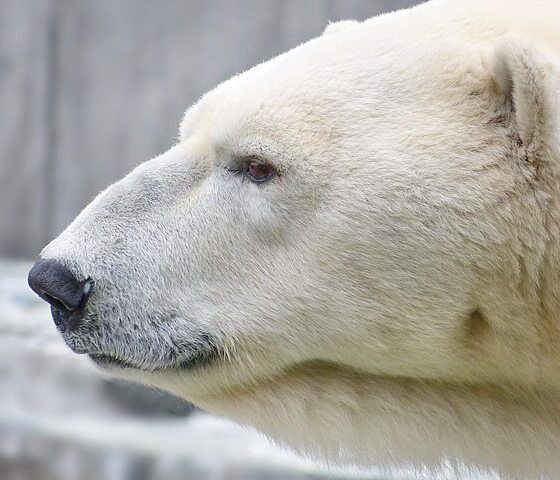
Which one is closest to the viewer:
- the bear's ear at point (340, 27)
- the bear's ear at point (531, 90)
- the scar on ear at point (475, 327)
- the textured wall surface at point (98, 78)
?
the bear's ear at point (531, 90)

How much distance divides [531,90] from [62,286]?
2.28 feet

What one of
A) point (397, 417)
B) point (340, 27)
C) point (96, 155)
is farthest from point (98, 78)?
point (397, 417)

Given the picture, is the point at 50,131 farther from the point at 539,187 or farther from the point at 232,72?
the point at 539,187

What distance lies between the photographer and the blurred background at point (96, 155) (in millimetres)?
2990

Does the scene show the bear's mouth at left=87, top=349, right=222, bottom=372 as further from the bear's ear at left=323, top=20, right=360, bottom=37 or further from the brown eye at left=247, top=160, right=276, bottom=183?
the bear's ear at left=323, top=20, right=360, bottom=37

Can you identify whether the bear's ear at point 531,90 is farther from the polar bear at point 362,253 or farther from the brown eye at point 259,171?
the brown eye at point 259,171

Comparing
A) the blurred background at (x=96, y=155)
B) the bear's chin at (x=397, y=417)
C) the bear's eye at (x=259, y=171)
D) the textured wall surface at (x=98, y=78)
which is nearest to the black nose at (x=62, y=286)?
the bear's chin at (x=397, y=417)

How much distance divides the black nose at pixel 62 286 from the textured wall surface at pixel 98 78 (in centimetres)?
196

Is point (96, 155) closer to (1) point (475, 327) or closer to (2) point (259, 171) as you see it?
(2) point (259, 171)

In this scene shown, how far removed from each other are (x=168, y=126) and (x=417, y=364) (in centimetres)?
255

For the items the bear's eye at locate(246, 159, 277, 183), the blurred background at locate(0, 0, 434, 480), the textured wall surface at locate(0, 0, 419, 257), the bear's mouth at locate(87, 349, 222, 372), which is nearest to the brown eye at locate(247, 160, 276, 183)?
the bear's eye at locate(246, 159, 277, 183)

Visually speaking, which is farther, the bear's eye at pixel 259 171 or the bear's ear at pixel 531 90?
the bear's eye at pixel 259 171

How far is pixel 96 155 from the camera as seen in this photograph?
395cm

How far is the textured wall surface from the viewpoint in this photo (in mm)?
3385
